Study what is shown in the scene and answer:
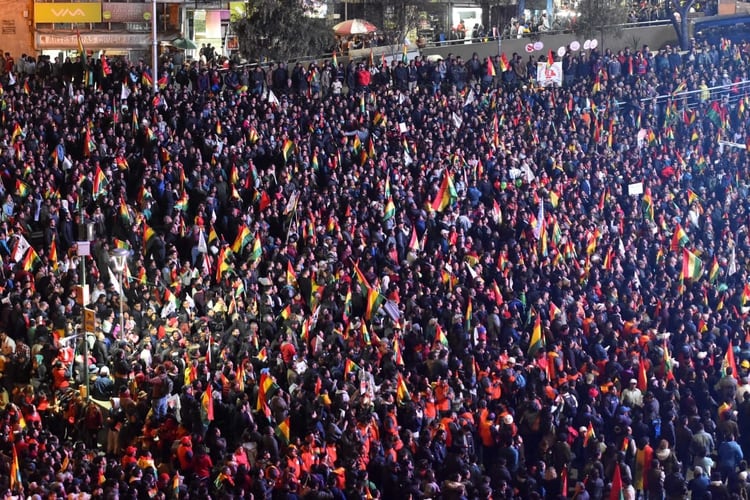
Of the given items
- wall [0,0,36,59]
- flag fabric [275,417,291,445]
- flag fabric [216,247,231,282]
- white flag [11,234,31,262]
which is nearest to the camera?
flag fabric [275,417,291,445]

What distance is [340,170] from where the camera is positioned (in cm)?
3088

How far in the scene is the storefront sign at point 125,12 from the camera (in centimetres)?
4459

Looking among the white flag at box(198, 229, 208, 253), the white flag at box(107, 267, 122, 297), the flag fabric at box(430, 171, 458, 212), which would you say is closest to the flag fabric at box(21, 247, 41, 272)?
the white flag at box(107, 267, 122, 297)

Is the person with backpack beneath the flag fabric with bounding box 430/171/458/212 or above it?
beneath

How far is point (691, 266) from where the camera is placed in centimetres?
2667

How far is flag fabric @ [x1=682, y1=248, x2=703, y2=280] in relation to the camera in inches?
1049

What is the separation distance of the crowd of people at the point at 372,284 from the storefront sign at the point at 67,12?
9397 millimetres

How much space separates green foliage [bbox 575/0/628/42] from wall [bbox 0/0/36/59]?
16.3m

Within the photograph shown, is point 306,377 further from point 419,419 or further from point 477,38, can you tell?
point 477,38

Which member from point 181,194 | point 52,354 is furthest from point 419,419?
point 181,194

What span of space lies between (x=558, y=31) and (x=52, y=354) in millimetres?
27633

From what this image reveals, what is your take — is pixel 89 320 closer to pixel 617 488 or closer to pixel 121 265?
pixel 121 265

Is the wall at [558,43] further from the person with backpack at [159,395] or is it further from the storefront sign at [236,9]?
the person with backpack at [159,395]

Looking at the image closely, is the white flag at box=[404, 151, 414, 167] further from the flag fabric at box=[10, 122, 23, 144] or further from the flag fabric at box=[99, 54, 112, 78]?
the flag fabric at box=[10, 122, 23, 144]
